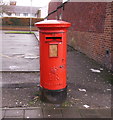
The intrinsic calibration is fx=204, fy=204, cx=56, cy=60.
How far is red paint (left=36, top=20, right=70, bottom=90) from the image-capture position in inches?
154

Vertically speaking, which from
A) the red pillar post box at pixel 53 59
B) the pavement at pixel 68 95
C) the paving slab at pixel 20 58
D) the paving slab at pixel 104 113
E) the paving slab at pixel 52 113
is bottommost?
the paving slab at pixel 104 113

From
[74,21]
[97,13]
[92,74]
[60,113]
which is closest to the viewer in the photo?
[60,113]

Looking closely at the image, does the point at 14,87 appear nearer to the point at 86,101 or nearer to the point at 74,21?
the point at 86,101

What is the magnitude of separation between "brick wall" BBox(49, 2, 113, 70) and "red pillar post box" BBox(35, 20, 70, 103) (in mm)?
3022

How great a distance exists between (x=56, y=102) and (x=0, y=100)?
1.18 meters

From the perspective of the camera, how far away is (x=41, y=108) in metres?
3.97

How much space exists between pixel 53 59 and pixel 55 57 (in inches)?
2.2

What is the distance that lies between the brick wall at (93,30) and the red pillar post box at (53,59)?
119 inches

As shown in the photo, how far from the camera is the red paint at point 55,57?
12.9 feet

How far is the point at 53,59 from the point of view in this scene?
160 inches

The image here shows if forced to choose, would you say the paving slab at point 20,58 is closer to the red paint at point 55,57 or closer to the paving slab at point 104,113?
the red paint at point 55,57

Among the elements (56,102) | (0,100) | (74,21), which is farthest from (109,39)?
(74,21)

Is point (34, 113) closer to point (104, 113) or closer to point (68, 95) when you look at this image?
point (68, 95)

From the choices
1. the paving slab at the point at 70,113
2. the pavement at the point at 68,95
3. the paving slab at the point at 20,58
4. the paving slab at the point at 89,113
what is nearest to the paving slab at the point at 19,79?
the pavement at the point at 68,95
